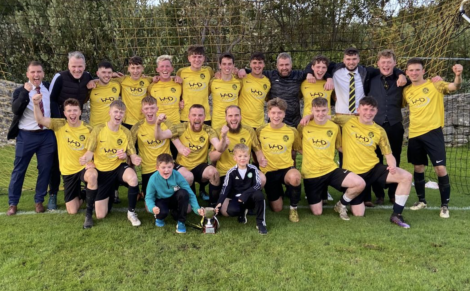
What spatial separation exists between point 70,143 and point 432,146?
4341 millimetres

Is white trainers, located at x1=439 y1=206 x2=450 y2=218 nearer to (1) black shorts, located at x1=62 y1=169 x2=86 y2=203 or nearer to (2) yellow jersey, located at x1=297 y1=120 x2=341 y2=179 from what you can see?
(2) yellow jersey, located at x1=297 y1=120 x2=341 y2=179

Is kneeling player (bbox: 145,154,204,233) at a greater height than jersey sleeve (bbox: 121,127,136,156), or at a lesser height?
lesser

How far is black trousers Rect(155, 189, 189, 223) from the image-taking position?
366cm

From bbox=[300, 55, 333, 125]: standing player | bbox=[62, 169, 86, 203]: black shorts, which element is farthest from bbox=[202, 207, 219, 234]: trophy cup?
bbox=[300, 55, 333, 125]: standing player

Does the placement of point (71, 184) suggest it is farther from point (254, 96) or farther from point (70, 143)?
point (254, 96)

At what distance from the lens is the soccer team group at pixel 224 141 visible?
389 cm

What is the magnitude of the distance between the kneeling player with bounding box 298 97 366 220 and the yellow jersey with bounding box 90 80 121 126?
2608 mm

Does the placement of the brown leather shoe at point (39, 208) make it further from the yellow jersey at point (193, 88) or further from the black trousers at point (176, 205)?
the yellow jersey at point (193, 88)

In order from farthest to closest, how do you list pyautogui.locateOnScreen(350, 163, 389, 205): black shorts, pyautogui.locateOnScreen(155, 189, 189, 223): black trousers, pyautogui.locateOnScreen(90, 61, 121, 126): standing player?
1. pyautogui.locateOnScreen(90, 61, 121, 126): standing player
2. pyautogui.locateOnScreen(350, 163, 389, 205): black shorts
3. pyautogui.locateOnScreen(155, 189, 189, 223): black trousers

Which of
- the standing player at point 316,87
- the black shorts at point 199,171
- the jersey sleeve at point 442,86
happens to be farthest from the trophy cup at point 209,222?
the jersey sleeve at point 442,86

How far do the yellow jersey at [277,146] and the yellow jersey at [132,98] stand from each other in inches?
69.4

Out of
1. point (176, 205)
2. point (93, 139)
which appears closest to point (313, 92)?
point (176, 205)

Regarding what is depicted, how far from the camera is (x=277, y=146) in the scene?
430cm

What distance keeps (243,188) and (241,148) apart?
A: 1.46 ft
